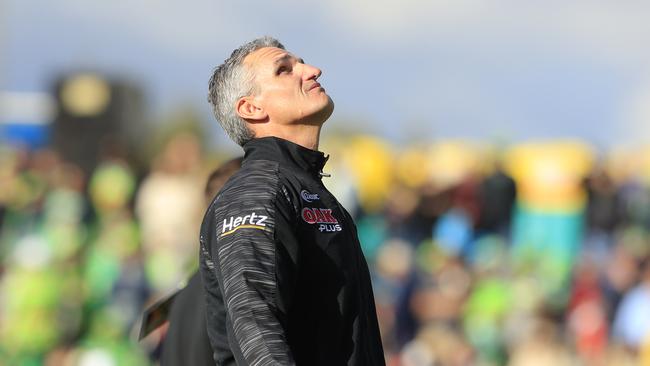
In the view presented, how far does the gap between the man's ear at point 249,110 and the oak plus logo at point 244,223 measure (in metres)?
0.47

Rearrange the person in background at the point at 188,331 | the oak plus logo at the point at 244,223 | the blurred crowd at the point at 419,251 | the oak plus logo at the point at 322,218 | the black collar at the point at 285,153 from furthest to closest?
the blurred crowd at the point at 419,251, the person in background at the point at 188,331, the black collar at the point at 285,153, the oak plus logo at the point at 322,218, the oak plus logo at the point at 244,223

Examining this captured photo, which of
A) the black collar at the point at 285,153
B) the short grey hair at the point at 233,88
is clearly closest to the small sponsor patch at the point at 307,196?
the black collar at the point at 285,153

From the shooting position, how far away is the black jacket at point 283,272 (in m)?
3.30

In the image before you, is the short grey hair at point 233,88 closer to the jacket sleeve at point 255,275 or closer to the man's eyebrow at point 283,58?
the man's eyebrow at point 283,58

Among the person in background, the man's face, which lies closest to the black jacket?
the man's face

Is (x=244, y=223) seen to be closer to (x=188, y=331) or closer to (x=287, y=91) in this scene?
(x=287, y=91)

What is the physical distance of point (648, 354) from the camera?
1098 cm

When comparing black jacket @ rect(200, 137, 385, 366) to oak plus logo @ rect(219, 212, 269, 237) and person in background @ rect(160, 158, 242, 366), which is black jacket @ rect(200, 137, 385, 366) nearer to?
oak plus logo @ rect(219, 212, 269, 237)

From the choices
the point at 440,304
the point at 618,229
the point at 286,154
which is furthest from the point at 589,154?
the point at 286,154

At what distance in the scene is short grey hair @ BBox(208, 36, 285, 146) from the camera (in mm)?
3812

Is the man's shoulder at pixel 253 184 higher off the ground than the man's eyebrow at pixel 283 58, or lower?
lower

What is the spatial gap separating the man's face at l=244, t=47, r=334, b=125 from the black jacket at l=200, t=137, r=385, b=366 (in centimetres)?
11

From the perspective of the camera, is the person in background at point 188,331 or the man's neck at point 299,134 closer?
the man's neck at point 299,134

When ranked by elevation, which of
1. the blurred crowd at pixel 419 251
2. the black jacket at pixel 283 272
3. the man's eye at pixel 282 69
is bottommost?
the blurred crowd at pixel 419 251
